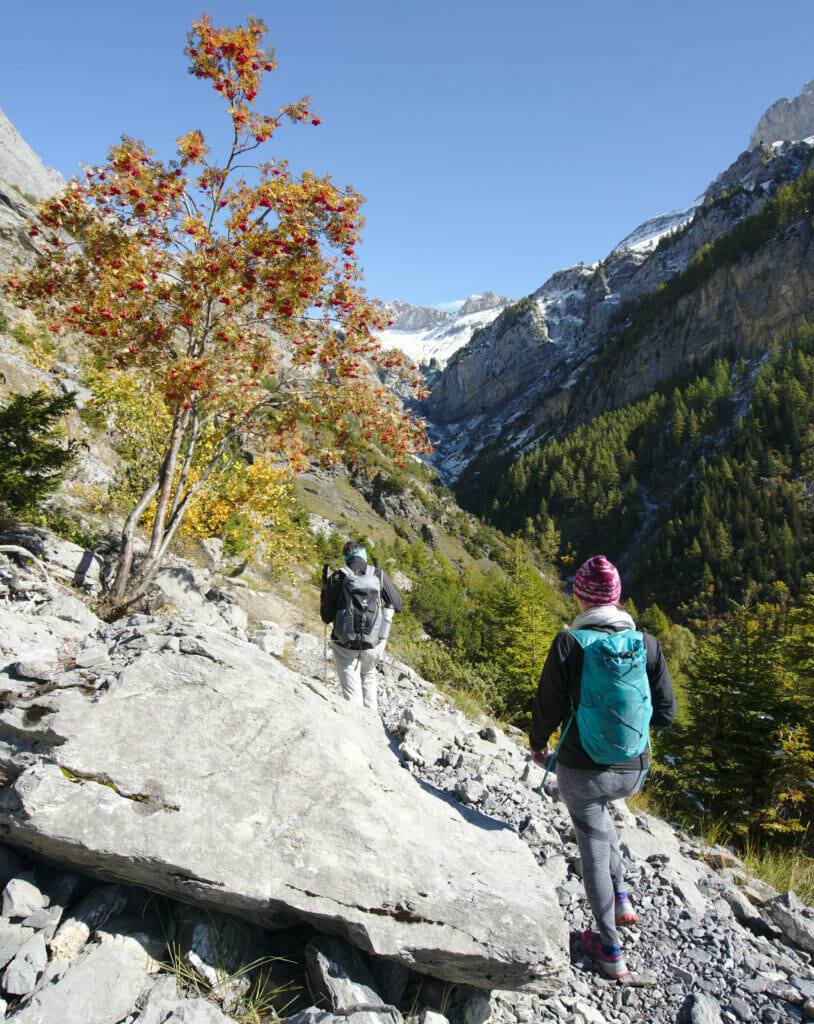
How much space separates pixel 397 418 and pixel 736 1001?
679cm

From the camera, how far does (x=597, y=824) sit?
3.12 metres

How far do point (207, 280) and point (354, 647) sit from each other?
16.7 ft

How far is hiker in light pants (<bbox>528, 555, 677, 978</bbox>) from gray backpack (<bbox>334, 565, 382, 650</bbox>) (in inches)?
95.6

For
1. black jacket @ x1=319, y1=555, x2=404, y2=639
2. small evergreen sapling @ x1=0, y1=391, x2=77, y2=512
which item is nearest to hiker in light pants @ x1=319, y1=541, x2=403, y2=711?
black jacket @ x1=319, y1=555, x2=404, y2=639

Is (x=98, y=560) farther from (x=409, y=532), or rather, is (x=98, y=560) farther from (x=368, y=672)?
(x=409, y=532)

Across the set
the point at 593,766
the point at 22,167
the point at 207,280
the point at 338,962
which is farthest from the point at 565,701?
the point at 22,167

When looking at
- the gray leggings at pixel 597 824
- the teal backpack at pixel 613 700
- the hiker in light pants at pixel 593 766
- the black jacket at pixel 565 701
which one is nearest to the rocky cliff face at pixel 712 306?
the hiker in light pants at pixel 593 766

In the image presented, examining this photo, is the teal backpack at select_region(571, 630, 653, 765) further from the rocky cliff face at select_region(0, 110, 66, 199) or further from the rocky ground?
the rocky cliff face at select_region(0, 110, 66, 199)

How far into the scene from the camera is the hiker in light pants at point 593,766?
305 centimetres

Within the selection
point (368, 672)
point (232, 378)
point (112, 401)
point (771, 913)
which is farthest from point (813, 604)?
point (112, 401)

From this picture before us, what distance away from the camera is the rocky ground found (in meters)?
2.34

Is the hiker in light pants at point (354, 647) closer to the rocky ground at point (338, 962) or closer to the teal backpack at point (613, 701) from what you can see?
the rocky ground at point (338, 962)

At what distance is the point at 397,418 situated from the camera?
7719mm

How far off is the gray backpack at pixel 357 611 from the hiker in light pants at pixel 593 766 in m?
2.43
